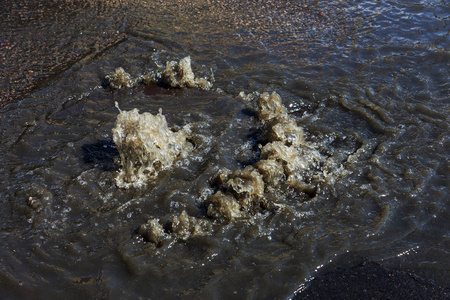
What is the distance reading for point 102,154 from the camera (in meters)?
5.19

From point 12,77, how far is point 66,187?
8.86 ft

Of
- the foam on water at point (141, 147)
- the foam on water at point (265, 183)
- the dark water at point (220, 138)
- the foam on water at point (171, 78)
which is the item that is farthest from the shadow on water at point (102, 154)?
the foam on water at point (171, 78)

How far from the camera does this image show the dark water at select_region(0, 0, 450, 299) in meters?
3.88

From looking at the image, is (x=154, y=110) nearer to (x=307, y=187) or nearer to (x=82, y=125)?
(x=82, y=125)

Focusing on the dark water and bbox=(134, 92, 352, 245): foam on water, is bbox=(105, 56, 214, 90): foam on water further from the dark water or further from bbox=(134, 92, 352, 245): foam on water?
bbox=(134, 92, 352, 245): foam on water

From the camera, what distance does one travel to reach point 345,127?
5.64 meters

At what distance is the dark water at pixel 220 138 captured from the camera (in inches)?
153

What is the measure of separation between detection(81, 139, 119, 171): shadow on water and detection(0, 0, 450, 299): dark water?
2cm

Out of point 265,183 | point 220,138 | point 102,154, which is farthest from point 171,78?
point 265,183

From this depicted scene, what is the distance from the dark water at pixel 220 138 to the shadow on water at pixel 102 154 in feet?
0.07

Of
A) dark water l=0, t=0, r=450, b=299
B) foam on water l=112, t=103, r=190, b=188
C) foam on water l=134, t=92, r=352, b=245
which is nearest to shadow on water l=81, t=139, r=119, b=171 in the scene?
dark water l=0, t=0, r=450, b=299

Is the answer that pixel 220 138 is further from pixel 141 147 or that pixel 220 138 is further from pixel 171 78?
pixel 171 78

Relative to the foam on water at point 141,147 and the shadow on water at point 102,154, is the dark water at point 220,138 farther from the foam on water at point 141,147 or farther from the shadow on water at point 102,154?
the foam on water at point 141,147

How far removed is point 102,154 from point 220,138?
58.2 inches
